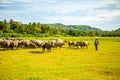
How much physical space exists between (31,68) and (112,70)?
7760mm

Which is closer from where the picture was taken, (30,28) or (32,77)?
(32,77)

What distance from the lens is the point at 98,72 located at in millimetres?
19547

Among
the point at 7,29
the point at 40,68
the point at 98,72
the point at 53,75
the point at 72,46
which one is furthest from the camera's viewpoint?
the point at 7,29

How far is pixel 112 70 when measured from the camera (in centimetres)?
2006

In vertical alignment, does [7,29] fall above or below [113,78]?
above

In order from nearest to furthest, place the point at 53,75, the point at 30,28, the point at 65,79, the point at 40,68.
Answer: the point at 65,79 < the point at 53,75 < the point at 40,68 < the point at 30,28

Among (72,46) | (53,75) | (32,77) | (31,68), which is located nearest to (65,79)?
(53,75)

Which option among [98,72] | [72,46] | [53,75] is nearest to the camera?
[53,75]

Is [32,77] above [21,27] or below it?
below

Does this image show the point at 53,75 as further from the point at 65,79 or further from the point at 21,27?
the point at 21,27

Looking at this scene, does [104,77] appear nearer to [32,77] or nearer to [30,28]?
[32,77]

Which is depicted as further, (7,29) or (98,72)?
(7,29)

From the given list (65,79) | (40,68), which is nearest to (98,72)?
(65,79)

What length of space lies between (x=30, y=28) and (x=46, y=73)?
9887 cm
